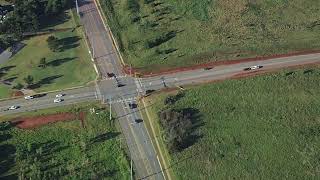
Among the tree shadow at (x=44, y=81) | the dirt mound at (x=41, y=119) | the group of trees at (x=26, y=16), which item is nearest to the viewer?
the dirt mound at (x=41, y=119)

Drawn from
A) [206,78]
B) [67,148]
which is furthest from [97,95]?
[206,78]

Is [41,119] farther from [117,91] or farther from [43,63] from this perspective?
[43,63]

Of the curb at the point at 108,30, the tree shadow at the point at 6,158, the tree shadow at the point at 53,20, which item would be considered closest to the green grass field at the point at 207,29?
the curb at the point at 108,30

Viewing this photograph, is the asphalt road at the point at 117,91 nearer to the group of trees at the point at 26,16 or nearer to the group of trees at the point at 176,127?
the group of trees at the point at 176,127

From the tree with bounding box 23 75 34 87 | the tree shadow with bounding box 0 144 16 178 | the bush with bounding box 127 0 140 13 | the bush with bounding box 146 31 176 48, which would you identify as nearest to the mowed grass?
the bush with bounding box 146 31 176 48

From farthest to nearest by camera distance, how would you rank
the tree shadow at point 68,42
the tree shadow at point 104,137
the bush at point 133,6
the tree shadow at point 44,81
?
the bush at point 133,6 → the tree shadow at point 68,42 → the tree shadow at point 44,81 → the tree shadow at point 104,137

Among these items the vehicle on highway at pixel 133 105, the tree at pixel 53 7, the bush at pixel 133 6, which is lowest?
the vehicle on highway at pixel 133 105
